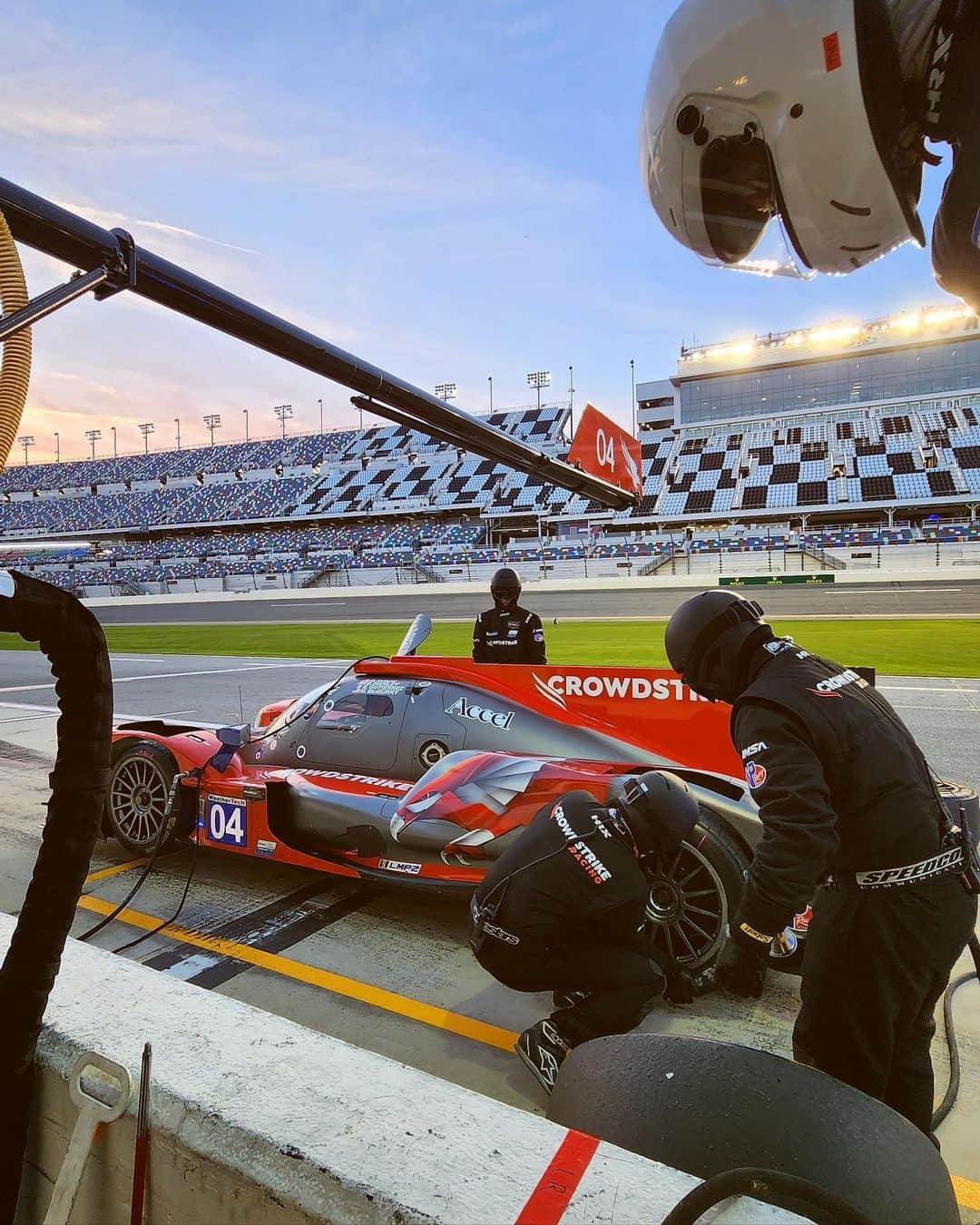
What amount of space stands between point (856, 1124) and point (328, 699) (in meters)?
3.67

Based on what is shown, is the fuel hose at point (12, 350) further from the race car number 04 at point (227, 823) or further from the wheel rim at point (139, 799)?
the wheel rim at point (139, 799)

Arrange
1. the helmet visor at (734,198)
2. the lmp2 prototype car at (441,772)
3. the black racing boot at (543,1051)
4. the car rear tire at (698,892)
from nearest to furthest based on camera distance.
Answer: the helmet visor at (734,198) → the black racing boot at (543,1051) → the car rear tire at (698,892) → the lmp2 prototype car at (441,772)

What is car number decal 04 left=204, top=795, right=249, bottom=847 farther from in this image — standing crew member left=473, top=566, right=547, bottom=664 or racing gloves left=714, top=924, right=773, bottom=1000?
racing gloves left=714, top=924, right=773, bottom=1000

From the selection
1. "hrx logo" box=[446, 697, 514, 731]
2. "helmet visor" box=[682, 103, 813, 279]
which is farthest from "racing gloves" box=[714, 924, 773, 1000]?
"hrx logo" box=[446, 697, 514, 731]

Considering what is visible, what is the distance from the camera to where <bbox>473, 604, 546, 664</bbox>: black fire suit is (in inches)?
251

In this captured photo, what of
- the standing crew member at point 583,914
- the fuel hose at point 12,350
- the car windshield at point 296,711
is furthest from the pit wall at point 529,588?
the fuel hose at point 12,350

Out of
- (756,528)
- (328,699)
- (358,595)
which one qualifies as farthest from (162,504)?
(328,699)

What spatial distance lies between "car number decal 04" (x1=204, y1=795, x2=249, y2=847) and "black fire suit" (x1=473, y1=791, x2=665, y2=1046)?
183 cm

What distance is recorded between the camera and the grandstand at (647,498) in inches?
1674

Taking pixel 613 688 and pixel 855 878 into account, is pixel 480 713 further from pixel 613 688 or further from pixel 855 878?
pixel 855 878

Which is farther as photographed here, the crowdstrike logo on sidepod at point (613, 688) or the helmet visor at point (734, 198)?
the crowdstrike logo on sidepod at point (613, 688)

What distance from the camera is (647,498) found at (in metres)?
51.5

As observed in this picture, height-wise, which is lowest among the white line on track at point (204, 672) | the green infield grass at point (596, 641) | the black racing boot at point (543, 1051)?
the green infield grass at point (596, 641)

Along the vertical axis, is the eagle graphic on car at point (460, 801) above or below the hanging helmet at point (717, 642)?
below
